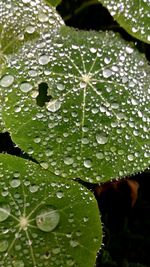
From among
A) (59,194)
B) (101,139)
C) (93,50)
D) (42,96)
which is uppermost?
(93,50)

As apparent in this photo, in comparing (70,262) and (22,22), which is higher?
(22,22)

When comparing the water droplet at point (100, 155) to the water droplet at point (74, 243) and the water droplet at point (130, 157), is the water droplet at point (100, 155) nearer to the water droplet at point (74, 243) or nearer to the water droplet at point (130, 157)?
the water droplet at point (130, 157)

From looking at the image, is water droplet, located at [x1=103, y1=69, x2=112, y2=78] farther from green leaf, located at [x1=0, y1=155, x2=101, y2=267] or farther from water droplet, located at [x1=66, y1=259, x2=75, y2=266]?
water droplet, located at [x1=66, y1=259, x2=75, y2=266]

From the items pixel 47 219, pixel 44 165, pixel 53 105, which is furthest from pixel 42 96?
pixel 47 219

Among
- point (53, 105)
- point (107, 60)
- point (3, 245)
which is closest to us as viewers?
point (3, 245)

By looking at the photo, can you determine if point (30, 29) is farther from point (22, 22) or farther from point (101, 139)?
point (101, 139)

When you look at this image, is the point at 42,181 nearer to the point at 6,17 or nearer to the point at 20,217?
the point at 20,217

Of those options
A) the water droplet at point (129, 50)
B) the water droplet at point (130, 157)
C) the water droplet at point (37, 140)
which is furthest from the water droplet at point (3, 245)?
the water droplet at point (129, 50)
